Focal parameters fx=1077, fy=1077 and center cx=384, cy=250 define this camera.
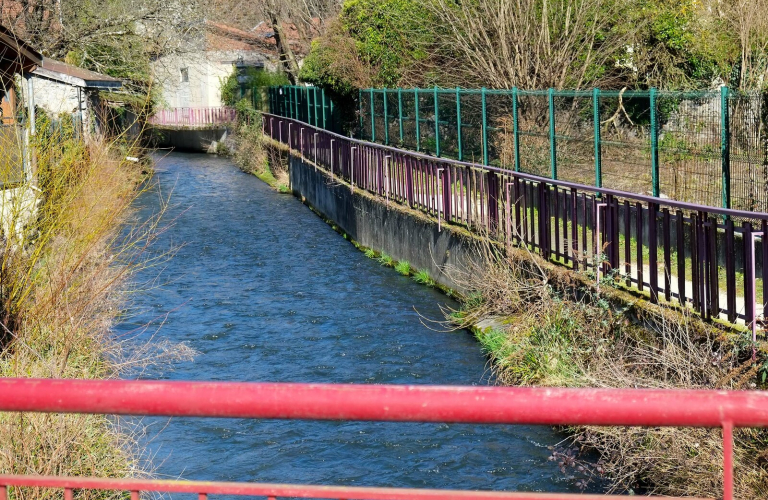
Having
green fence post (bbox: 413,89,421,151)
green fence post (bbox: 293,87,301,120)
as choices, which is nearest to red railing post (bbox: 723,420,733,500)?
green fence post (bbox: 413,89,421,151)

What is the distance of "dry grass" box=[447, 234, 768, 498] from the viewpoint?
6.88 m

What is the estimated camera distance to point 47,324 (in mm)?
9359

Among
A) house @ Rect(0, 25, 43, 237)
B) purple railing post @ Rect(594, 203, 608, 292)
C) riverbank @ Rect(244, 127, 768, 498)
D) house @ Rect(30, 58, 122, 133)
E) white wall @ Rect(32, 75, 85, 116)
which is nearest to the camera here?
riverbank @ Rect(244, 127, 768, 498)

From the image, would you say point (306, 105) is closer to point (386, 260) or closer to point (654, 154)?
point (386, 260)

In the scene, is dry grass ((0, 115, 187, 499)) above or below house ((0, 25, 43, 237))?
below

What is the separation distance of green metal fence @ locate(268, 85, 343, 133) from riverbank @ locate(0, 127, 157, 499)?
21103mm

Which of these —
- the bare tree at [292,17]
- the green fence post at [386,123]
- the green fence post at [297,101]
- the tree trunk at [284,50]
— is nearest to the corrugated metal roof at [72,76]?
the green fence post at [386,123]

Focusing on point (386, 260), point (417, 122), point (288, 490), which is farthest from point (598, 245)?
point (417, 122)

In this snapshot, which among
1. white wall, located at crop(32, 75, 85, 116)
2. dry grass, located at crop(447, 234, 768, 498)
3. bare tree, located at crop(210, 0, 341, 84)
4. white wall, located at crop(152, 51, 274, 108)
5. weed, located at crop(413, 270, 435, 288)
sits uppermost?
bare tree, located at crop(210, 0, 341, 84)

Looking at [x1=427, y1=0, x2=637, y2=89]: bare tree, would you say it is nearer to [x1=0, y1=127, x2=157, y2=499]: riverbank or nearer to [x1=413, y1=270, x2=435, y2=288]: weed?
[x1=413, y1=270, x2=435, y2=288]: weed

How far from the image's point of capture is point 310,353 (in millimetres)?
12922

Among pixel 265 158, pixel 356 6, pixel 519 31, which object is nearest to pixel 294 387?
pixel 519 31

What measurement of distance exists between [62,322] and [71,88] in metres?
21.3

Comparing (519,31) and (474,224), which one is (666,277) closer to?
(474,224)
